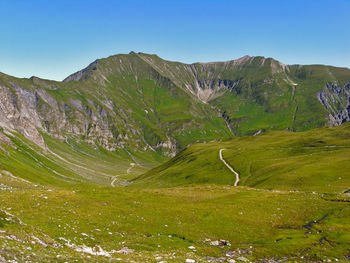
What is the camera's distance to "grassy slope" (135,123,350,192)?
9444 cm

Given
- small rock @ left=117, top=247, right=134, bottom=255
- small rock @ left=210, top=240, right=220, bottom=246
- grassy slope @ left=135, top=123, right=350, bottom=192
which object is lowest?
grassy slope @ left=135, top=123, right=350, bottom=192

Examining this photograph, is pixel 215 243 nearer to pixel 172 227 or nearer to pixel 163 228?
pixel 172 227

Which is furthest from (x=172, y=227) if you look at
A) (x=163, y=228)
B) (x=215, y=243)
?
(x=215, y=243)

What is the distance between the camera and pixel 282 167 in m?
118

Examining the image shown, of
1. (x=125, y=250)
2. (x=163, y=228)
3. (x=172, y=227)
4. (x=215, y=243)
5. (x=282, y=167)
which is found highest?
(x=125, y=250)

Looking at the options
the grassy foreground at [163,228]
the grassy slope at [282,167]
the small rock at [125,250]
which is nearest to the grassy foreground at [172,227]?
the grassy foreground at [163,228]

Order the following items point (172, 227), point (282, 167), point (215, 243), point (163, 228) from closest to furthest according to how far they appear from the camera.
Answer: point (215, 243), point (163, 228), point (172, 227), point (282, 167)

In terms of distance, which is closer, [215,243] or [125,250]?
[125,250]

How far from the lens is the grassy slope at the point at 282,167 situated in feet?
310

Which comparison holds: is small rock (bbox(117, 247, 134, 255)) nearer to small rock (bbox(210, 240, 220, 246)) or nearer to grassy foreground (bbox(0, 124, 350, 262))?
grassy foreground (bbox(0, 124, 350, 262))

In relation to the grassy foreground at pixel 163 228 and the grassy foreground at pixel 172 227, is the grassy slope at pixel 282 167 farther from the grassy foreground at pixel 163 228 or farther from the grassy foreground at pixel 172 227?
the grassy foreground at pixel 163 228

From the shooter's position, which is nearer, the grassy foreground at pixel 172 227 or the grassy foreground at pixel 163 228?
the grassy foreground at pixel 163 228

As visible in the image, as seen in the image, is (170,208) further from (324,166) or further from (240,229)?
(324,166)

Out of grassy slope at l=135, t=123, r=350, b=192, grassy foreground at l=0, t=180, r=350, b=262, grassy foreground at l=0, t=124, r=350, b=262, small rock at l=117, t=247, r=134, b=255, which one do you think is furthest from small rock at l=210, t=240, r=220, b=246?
grassy slope at l=135, t=123, r=350, b=192
